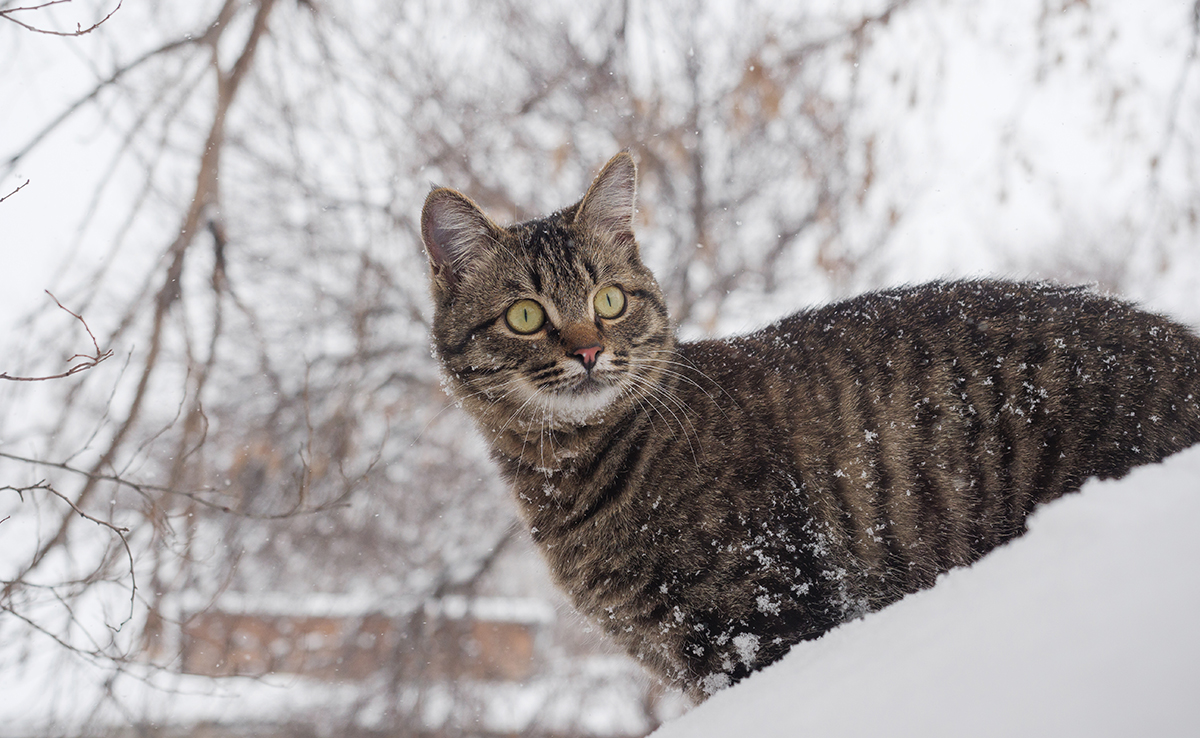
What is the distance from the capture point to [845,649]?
1.33 m

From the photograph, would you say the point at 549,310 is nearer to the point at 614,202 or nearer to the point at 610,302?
the point at 610,302

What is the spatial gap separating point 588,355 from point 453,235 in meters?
0.77

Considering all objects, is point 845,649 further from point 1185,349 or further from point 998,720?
point 1185,349

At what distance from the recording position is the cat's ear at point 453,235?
96.9 inches

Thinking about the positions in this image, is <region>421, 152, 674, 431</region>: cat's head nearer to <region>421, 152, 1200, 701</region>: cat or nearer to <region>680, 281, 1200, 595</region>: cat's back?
<region>421, 152, 1200, 701</region>: cat

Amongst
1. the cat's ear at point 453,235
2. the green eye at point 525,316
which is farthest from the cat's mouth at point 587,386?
the cat's ear at point 453,235

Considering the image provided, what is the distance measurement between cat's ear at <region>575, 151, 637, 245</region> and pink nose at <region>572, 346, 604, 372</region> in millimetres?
623

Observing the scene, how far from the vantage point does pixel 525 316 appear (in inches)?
92.1

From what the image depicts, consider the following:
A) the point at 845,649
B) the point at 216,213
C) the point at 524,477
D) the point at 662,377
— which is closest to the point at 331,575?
the point at 216,213

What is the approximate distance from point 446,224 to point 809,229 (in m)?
4.61

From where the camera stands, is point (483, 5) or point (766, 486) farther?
point (483, 5)

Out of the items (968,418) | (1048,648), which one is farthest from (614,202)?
(1048,648)

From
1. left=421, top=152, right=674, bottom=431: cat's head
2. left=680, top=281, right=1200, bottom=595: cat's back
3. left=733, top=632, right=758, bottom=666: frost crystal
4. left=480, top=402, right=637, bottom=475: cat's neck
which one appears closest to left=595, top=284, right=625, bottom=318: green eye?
left=421, top=152, right=674, bottom=431: cat's head

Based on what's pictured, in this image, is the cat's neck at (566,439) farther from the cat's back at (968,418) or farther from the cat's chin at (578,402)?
the cat's back at (968,418)
